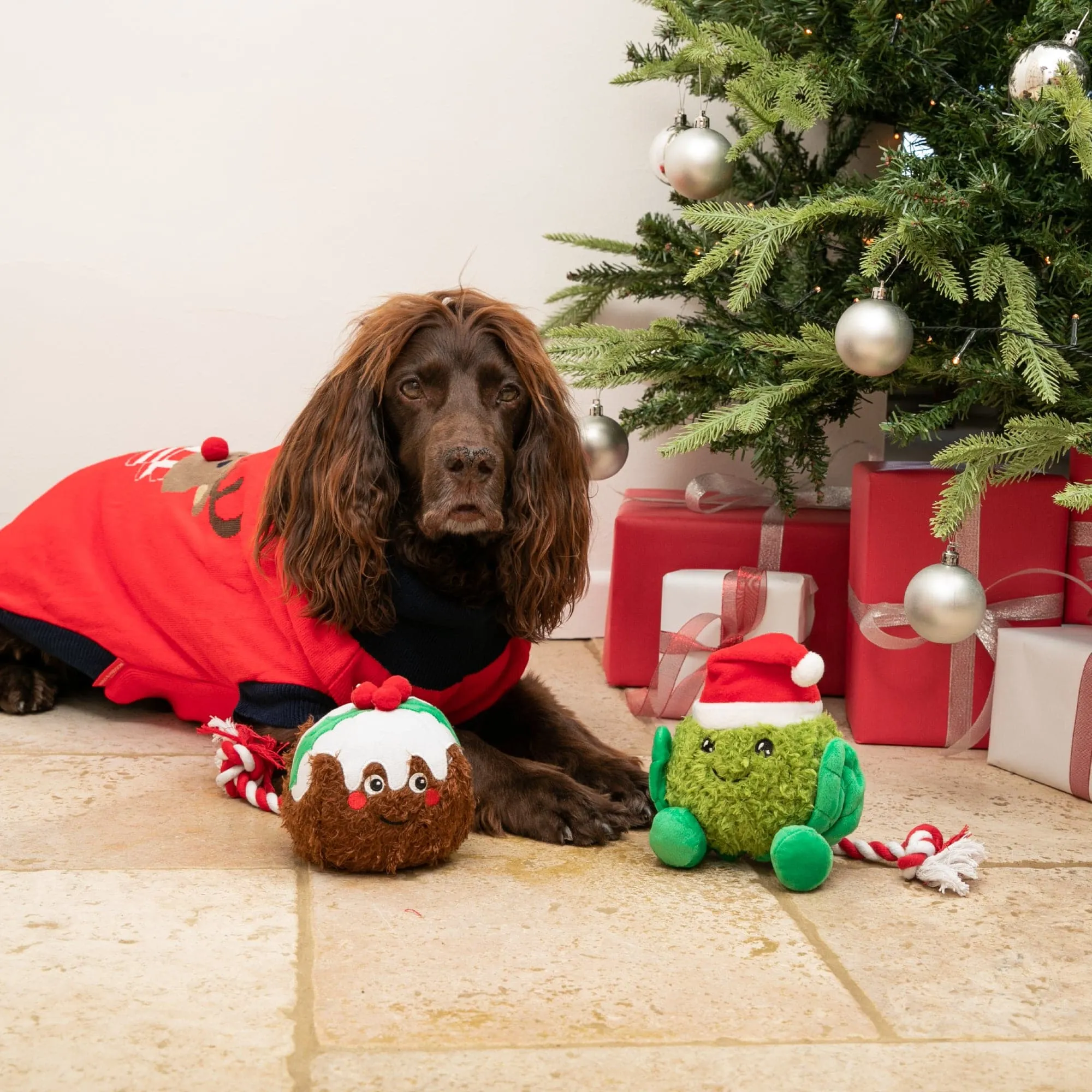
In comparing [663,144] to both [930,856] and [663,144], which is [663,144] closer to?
[663,144]

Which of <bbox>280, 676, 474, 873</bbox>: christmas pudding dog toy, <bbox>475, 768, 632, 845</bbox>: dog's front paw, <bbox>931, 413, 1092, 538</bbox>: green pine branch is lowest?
<bbox>475, 768, 632, 845</bbox>: dog's front paw

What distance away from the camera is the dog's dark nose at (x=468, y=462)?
1924 mm

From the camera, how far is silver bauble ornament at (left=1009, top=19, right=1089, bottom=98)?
202cm

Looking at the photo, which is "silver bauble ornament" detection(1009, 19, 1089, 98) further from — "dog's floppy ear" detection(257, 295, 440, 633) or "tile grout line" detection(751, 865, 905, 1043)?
"tile grout line" detection(751, 865, 905, 1043)

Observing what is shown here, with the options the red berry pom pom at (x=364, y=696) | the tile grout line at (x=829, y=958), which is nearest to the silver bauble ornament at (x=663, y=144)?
the red berry pom pom at (x=364, y=696)

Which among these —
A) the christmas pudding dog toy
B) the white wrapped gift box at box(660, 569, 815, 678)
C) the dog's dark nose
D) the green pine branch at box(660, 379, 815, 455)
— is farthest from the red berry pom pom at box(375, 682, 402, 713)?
the white wrapped gift box at box(660, 569, 815, 678)

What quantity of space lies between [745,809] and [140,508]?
1290 mm

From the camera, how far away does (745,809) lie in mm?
1726

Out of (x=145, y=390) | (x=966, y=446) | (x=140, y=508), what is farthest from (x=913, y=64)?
(x=145, y=390)

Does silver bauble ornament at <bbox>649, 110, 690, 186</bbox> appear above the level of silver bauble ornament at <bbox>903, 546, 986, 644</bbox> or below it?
above

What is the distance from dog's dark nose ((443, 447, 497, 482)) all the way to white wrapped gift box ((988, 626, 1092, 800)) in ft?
3.40

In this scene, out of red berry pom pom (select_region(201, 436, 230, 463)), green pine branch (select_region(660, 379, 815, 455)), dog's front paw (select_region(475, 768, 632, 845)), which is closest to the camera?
dog's front paw (select_region(475, 768, 632, 845))

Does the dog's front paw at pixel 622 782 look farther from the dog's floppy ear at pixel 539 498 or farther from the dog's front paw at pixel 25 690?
the dog's front paw at pixel 25 690

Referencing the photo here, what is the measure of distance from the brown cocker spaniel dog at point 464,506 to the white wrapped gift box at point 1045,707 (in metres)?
0.72
